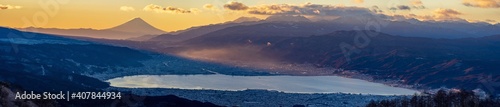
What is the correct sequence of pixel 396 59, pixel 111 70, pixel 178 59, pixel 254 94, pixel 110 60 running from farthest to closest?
1. pixel 178 59
2. pixel 396 59
3. pixel 110 60
4. pixel 111 70
5. pixel 254 94

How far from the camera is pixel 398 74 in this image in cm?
12950

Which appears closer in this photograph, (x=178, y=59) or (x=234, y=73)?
(x=234, y=73)

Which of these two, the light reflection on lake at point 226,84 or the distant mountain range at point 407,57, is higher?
the distant mountain range at point 407,57

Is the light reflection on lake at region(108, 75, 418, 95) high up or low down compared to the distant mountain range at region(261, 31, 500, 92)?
down

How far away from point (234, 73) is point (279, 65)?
3727 centimetres

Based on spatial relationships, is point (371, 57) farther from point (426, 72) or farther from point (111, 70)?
point (111, 70)

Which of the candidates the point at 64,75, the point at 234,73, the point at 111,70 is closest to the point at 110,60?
the point at 111,70

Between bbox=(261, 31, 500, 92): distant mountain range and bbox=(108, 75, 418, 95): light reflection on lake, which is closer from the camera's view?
bbox=(108, 75, 418, 95): light reflection on lake

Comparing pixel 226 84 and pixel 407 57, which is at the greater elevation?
pixel 407 57

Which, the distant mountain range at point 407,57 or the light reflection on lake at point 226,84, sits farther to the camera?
the distant mountain range at point 407,57

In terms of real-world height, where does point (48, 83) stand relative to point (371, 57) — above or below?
below

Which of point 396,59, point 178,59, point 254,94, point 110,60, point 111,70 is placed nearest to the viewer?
point 254,94

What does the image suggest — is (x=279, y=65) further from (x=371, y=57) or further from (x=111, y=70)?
(x=111, y=70)

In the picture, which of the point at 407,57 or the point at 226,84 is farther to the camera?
the point at 407,57
